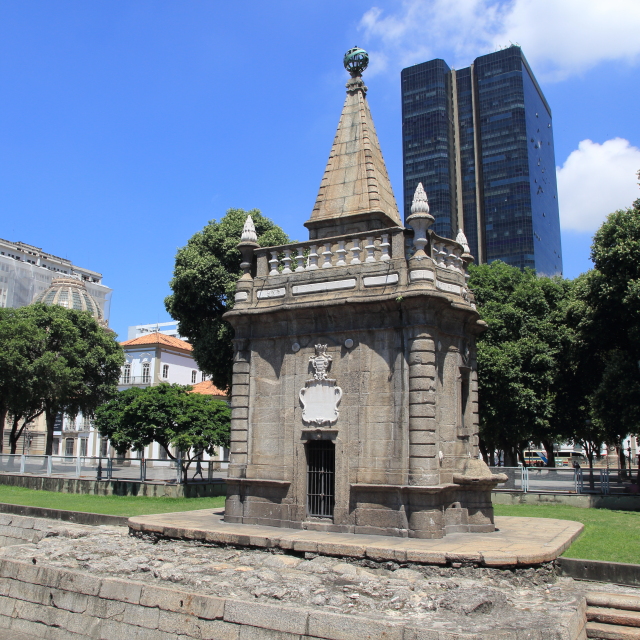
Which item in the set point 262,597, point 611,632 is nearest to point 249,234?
point 262,597

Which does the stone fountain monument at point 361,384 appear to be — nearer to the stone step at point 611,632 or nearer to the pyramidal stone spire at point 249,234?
the pyramidal stone spire at point 249,234

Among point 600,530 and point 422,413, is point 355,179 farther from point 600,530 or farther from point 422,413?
point 600,530

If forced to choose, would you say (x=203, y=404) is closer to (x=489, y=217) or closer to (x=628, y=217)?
(x=628, y=217)

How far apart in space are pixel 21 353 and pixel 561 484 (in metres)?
29.6

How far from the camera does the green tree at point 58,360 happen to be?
35.1 meters

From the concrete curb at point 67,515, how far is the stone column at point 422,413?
8.27 meters

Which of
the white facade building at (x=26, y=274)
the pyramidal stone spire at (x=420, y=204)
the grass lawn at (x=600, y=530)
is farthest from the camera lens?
the white facade building at (x=26, y=274)

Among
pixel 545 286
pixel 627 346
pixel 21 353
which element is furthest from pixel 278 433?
pixel 21 353

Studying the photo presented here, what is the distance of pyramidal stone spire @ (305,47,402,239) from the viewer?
15828 millimetres

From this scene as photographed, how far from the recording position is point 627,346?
79.4ft

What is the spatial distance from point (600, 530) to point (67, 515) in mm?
14766

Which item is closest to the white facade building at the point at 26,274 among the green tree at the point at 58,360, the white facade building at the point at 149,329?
the white facade building at the point at 149,329

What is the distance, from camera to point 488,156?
98.2 meters

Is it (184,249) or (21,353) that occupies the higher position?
(184,249)
